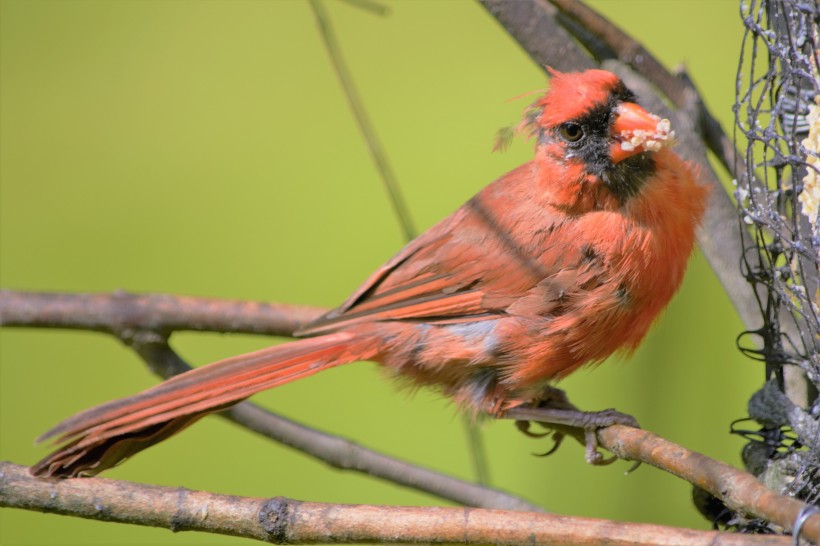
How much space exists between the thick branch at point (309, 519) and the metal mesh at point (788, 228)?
0.44 m

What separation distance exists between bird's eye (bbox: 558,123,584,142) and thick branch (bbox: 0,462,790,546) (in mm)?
942

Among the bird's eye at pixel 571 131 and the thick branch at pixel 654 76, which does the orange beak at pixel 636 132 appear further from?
the thick branch at pixel 654 76

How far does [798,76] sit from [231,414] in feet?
4.73

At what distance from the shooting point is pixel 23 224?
3.68 meters

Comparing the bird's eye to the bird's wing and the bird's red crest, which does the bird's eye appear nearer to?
the bird's red crest

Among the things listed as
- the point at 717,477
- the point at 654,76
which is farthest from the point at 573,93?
the point at 717,477

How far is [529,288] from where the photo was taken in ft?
7.05

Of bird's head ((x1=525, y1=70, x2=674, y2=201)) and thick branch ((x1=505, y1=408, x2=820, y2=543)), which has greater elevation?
bird's head ((x1=525, y1=70, x2=674, y2=201))

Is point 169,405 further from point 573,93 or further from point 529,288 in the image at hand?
point 573,93

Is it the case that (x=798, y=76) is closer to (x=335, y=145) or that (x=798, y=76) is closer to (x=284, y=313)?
(x=284, y=313)

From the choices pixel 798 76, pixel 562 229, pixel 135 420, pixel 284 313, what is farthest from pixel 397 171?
pixel 798 76

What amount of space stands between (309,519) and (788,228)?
0.86 metres

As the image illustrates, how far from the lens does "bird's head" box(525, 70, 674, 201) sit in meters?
1.99

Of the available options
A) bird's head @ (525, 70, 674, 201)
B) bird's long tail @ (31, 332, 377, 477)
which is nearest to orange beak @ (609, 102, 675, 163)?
bird's head @ (525, 70, 674, 201)
